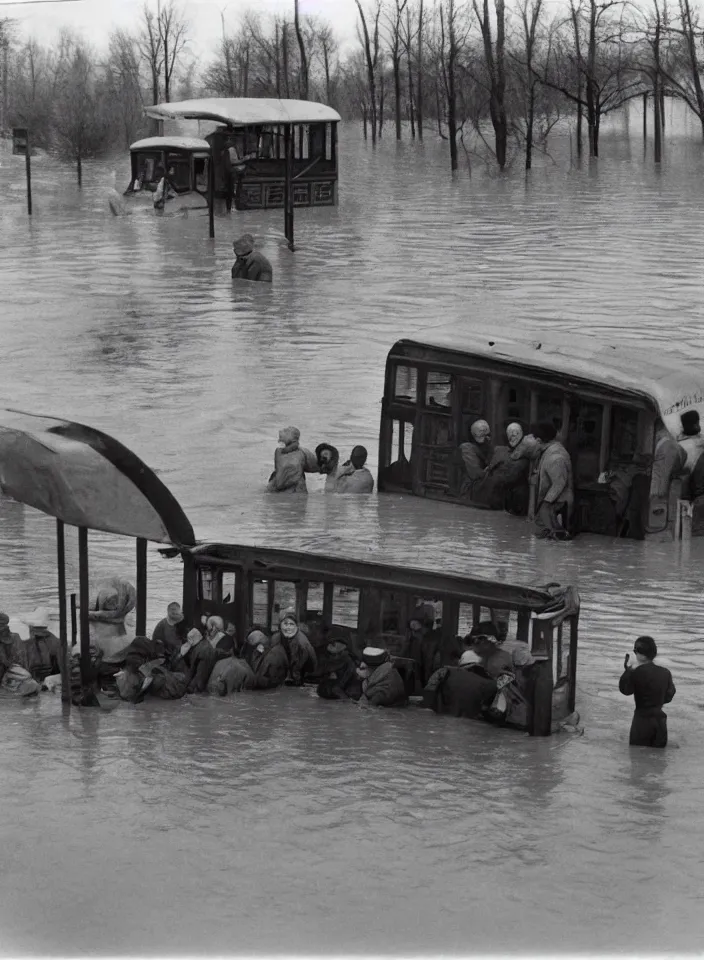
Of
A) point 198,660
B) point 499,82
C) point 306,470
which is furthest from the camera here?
point 499,82

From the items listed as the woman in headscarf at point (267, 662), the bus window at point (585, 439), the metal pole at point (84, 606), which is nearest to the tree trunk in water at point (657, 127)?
the bus window at point (585, 439)

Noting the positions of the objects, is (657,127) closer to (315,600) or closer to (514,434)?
(514,434)

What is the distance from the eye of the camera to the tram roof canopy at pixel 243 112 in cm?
4757

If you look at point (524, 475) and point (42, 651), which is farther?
point (524, 475)

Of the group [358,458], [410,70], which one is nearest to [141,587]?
[358,458]

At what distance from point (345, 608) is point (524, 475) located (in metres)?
6.25

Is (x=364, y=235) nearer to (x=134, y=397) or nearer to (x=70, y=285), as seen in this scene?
(x=70, y=285)

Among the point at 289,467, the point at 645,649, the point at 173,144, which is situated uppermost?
the point at 173,144

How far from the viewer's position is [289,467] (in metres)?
21.8

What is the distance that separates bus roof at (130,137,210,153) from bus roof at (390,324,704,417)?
29635 mm

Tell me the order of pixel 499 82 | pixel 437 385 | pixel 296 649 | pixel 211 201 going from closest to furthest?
1. pixel 296 649
2. pixel 437 385
3. pixel 211 201
4. pixel 499 82

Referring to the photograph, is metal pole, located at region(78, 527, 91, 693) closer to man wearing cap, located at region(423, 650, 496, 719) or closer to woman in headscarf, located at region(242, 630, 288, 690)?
woman in headscarf, located at region(242, 630, 288, 690)

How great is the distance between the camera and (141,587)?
49.5ft

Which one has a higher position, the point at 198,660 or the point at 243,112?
the point at 243,112
